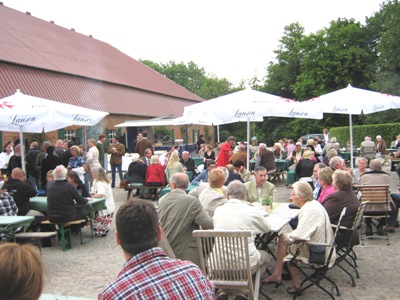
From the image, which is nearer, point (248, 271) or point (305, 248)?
point (248, 271)

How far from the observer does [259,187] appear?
7.27 m

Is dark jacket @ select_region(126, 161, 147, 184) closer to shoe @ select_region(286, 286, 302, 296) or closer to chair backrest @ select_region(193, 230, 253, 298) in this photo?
shoe @ select_region(286, 286, 302, 296)

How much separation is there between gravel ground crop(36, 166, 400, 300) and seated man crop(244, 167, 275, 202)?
127 cm

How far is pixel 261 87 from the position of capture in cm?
5212

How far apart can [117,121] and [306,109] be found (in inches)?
857

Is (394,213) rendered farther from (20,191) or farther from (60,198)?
(20,191)

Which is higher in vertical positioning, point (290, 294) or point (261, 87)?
point (261, 87)

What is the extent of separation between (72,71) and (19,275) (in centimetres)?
2785

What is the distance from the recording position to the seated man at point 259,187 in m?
7.15

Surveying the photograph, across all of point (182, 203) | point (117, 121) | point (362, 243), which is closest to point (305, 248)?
point (182, 203)

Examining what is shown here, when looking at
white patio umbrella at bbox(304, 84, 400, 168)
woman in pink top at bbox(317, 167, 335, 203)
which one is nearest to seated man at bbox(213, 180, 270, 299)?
woman in pink top at bbox(317, 167, 335, 203)

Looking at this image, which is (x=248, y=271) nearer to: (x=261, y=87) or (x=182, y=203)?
(x=182, y=203)

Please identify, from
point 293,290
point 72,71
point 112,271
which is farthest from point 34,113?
point 72,71

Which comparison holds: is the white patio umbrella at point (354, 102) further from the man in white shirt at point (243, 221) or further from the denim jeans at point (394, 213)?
the man in white shirt at point (243, 221)
